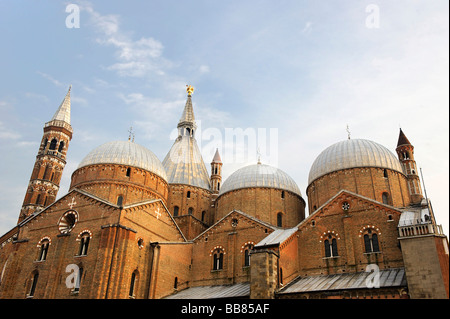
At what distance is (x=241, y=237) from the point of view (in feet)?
95.1

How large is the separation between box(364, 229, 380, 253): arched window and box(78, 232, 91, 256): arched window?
60.2 feet

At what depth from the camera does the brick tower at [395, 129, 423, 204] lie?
31.4m

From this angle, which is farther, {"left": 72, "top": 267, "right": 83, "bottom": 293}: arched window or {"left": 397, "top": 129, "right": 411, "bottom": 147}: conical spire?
{"left": 397, "top": 129, "right": 411, "bottom": 147}: conical spire

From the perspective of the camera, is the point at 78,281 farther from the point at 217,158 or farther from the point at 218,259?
the point at 217,158

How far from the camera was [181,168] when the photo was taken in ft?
138

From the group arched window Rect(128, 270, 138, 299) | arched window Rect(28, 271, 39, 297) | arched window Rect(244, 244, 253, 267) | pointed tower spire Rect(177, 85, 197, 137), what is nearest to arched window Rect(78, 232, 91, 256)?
arched window Rect(128, 270, 138, 299)

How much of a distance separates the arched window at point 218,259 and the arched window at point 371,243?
10.5m

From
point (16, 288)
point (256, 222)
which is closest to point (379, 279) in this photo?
point (256, 222)

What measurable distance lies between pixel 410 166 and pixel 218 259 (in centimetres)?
1821

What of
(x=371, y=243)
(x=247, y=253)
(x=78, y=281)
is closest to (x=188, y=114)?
(x=247, y=253)

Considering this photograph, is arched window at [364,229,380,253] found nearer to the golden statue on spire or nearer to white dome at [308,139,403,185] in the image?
white dome at [308,139,403,185]

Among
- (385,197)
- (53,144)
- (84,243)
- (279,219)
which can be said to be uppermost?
(53,144)

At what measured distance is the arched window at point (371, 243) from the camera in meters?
23.7

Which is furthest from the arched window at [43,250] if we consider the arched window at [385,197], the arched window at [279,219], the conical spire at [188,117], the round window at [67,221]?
the arched window at [385,197]
